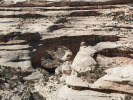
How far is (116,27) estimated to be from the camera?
51688mm

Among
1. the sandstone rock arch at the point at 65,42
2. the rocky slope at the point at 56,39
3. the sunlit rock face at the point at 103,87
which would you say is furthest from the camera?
the sandstone rock arch at the point at 65,42

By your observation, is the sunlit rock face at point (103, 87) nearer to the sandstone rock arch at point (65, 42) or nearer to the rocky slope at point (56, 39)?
the rocky slope at point (56, 39)

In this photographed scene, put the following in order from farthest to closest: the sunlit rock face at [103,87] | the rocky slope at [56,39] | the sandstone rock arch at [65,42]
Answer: the sandstone rock arch at [65,42] → the rocky slope at [56,39] → the sunlit rock face at [103,87]

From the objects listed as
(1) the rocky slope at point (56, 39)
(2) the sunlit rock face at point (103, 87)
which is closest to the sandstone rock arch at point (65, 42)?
(1) the rocky slope at point (56, 39)

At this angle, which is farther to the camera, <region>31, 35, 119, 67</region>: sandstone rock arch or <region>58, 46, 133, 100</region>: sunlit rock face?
<region>31, 35, 119, 67</region>: sandstone rock arch

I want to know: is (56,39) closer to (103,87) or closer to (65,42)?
(65,42)

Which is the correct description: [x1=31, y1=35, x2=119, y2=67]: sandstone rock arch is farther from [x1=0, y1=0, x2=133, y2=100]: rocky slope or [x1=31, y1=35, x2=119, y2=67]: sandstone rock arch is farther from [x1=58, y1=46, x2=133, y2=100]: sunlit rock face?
[x1=58, y1=46, x2=133, y2=100]: sunlit rock face

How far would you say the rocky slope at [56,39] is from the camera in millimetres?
40847

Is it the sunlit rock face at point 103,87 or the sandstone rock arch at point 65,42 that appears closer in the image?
the sunlit rock face at point 103,87

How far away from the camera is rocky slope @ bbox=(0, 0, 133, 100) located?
40847mm

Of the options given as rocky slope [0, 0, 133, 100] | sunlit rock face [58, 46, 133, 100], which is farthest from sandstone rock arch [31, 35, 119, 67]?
sunlit rock face [58, 46, 133, 100]

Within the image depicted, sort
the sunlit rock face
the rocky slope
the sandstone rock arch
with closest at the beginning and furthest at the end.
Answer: the sunlit rock face, the rocky slope, the sandstone rock arch

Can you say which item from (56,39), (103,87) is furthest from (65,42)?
(103,87)

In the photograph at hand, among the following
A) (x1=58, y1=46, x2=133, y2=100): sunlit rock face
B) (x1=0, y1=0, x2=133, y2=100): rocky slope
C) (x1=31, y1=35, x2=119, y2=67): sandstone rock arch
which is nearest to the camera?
(x1=58, y1=46, x2=133, y2=100): sunlit rock face
